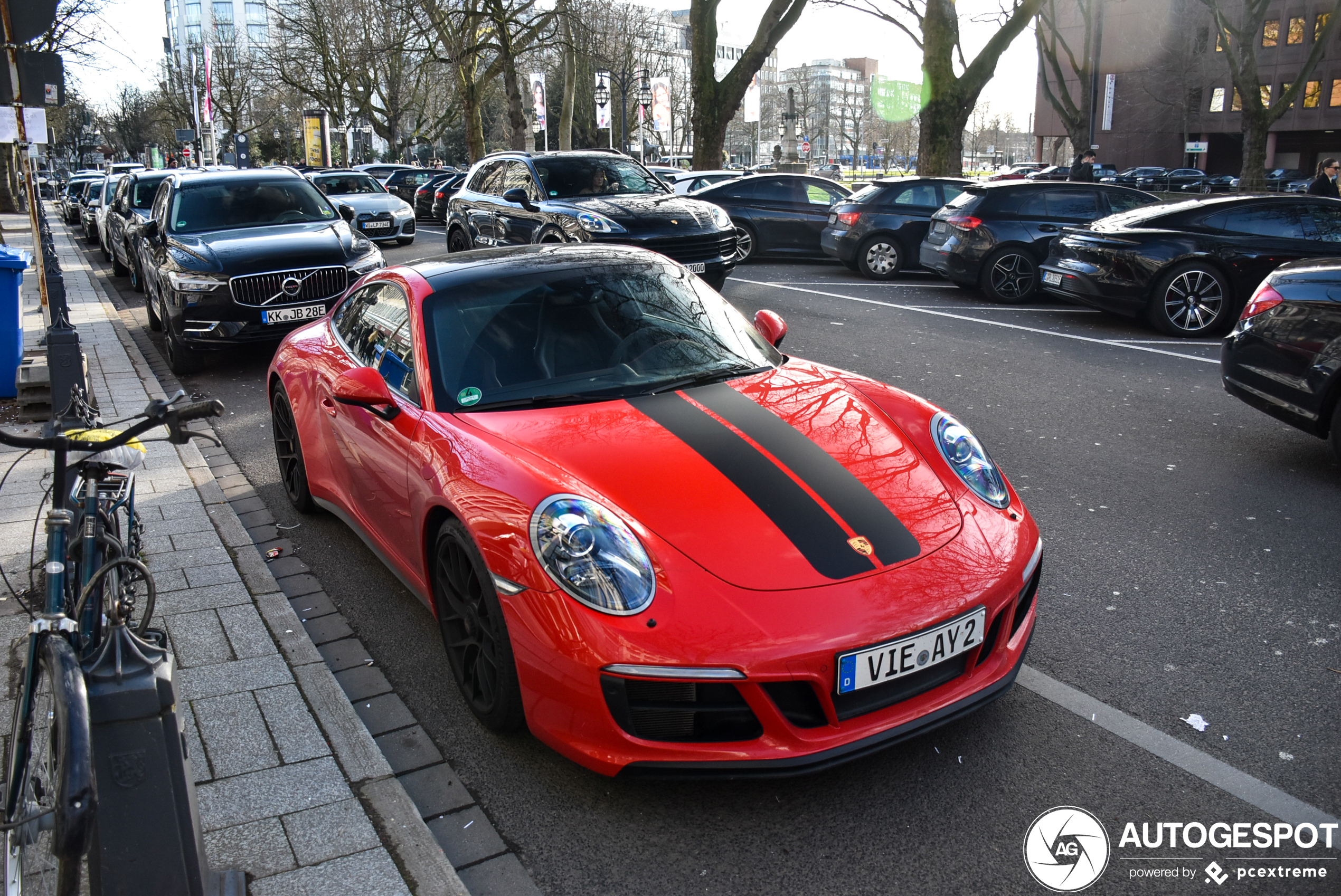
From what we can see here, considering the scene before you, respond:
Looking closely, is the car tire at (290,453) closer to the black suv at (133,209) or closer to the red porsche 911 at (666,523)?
the red porsche 911 at (666,523)

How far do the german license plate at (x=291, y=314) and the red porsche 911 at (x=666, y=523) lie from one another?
4.98m

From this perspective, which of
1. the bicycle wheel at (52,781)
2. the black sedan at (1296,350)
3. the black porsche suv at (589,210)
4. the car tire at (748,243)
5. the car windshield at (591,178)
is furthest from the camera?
the car tire at (748,243)

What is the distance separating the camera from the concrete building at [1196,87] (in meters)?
57.0

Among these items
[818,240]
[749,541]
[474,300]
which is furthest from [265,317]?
[818,240]

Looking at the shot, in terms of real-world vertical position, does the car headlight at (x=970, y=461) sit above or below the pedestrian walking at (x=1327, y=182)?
below

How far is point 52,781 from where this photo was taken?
86.7 inches

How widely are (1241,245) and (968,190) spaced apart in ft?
12.6

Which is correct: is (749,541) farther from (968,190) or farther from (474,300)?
(968,190)

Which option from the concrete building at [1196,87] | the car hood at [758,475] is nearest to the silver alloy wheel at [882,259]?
the car hood at [758,475]

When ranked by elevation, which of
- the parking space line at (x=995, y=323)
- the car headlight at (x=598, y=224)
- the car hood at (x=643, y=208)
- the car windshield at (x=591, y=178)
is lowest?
the parking space line at (x=995, y=323)

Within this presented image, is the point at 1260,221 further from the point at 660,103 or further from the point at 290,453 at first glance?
the point at 660,103

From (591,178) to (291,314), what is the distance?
530 cm

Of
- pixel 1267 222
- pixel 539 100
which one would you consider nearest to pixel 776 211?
pixel 1267 222

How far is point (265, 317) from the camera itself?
29.7 ft
